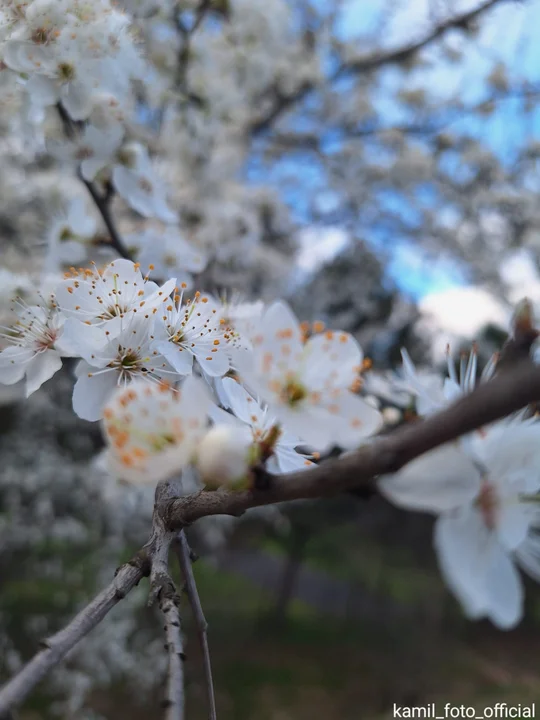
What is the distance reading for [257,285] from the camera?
3.65 m

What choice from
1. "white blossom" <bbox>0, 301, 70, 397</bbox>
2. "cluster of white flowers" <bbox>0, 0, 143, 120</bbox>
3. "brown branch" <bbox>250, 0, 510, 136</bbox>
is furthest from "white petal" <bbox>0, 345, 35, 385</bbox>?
"brown branch" <bbox>250, 0, 510, 136</bbox>

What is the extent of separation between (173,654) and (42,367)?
0.44 meters

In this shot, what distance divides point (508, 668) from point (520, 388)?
594cm

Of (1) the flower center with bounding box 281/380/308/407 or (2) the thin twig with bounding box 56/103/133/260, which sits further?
(2) the thin twig with bounding box 56/103/133/260

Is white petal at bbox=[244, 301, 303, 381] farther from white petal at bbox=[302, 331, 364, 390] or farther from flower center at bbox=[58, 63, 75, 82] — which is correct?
flower center at bbox=[58, 63, 75, 82]

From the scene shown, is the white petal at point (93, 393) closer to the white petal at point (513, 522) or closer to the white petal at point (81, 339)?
the white petal at point (81, 339)

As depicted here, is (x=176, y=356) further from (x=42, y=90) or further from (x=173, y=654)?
(x=42, y=90)

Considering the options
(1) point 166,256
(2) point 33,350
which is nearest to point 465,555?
(2) point 33,350

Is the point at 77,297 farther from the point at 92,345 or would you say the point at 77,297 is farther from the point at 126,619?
the point at 126,619

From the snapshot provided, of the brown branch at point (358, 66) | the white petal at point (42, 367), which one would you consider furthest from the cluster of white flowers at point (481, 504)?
the brown branch at point (358, 66)

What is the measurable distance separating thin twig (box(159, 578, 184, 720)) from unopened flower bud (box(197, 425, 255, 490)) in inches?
4.8

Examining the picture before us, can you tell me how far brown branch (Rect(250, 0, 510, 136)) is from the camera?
2.91 metres

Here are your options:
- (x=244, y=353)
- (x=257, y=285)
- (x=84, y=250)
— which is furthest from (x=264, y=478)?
(x=257, y=285)

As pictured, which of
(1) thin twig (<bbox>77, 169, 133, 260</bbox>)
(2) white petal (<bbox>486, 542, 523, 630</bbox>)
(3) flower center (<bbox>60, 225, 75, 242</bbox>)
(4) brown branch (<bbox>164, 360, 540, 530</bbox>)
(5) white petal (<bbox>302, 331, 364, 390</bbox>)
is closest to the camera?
(4) brown branch (<bbox>164, 360, 540, 530</bbox>)
